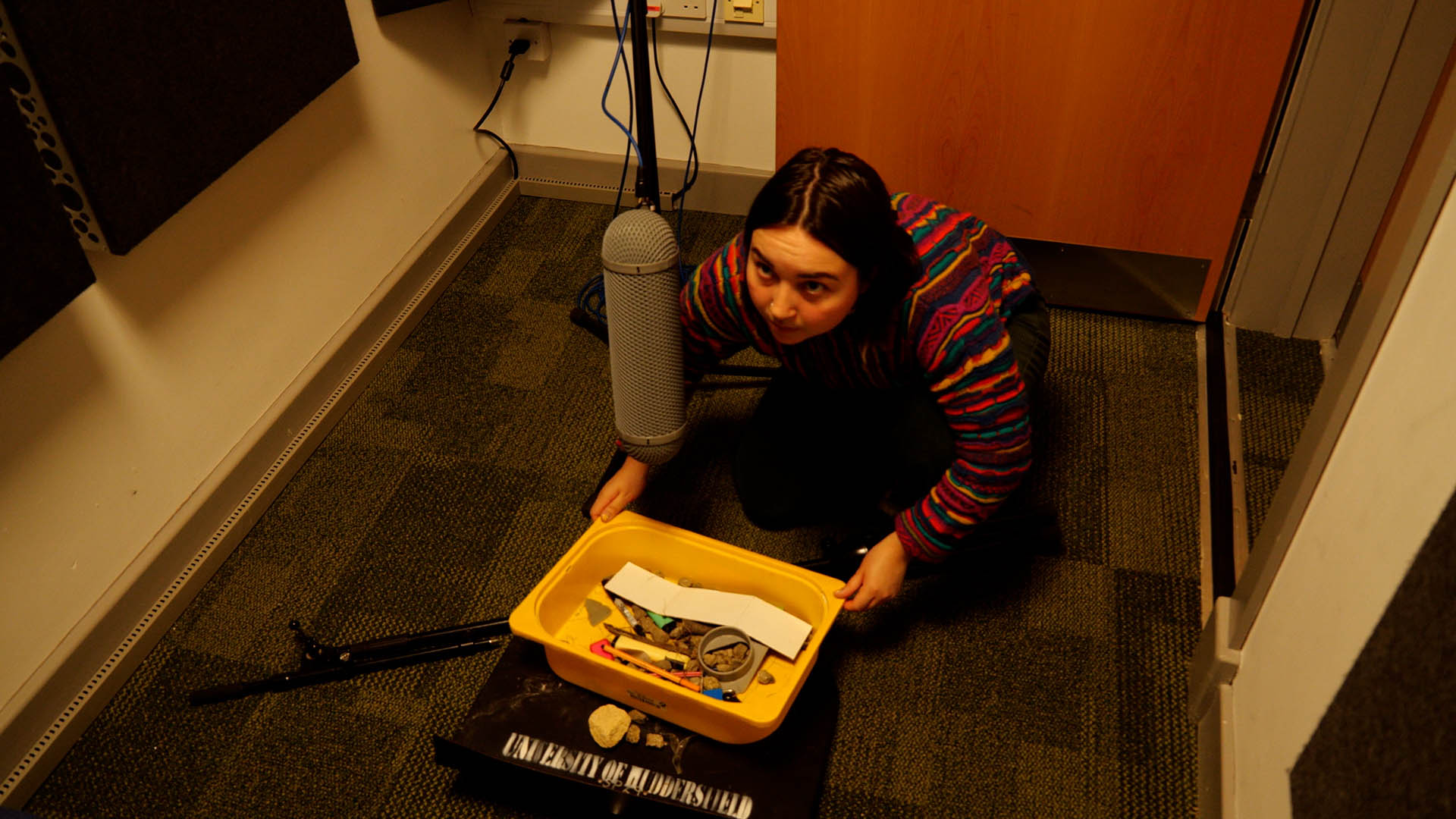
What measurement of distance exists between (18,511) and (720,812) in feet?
3.09

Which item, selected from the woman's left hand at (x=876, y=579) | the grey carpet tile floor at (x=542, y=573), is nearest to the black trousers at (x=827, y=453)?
the grey carpet tile floor at (x=542, y=573)

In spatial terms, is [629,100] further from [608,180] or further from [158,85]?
[158,85]

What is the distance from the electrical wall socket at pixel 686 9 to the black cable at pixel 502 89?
0.32m

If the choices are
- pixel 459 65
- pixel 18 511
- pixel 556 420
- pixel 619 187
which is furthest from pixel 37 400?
pixel 619 187

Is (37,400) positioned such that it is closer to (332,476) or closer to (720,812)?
(332,476)

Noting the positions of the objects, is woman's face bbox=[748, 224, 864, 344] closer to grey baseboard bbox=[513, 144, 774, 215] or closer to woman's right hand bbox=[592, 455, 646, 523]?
woman's right hand bbox=[592, 455, 646, 523]

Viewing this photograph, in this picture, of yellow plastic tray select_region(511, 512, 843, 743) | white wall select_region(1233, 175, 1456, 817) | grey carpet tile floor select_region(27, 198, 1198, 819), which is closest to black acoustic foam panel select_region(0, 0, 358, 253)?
grey carpet tile floor select_region(27, 198, 1198, 819)

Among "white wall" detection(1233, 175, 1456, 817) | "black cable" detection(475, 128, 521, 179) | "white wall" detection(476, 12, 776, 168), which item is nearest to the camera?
"white wall" detection(1233, 175, 1456, 817)

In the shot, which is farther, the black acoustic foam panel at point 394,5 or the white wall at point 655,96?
the white wall at point 655,96

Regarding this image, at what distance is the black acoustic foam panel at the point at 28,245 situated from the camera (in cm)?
110

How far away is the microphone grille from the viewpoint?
1108mm

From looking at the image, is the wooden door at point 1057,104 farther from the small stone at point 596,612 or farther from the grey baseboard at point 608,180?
the small stone at point 596,612

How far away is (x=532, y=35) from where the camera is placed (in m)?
2.08

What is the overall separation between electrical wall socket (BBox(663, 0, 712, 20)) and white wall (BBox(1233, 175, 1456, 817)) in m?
1.41
